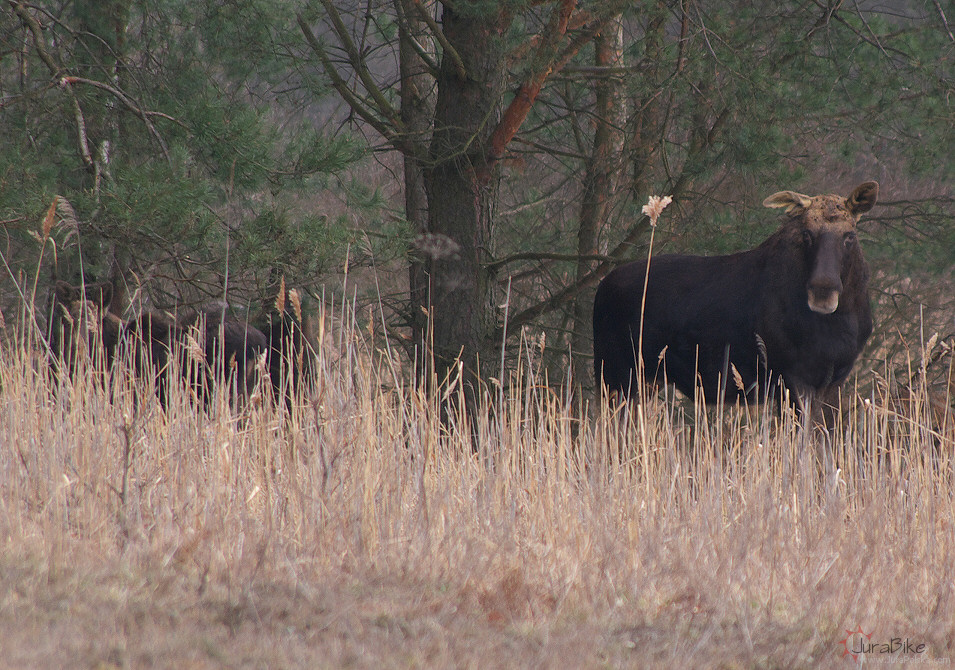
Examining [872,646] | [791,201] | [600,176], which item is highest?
[600,176]

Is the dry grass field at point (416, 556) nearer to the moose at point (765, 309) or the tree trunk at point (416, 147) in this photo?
the moose at point (765, 309)

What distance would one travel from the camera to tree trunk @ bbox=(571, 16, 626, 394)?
865cm

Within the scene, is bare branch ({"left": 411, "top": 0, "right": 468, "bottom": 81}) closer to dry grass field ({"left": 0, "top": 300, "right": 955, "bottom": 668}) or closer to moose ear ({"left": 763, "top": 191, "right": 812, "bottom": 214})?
moose ear ({"left": 763, "top": 191, "right": 812, "bottom": 214})

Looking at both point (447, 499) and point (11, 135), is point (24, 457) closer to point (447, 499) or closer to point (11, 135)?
point (447, 499)

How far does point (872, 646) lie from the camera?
2750 millimetres

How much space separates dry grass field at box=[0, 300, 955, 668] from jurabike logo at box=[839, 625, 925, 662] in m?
0.01

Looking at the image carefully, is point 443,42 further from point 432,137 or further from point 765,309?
point 765,309

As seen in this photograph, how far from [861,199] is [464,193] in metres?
2.79

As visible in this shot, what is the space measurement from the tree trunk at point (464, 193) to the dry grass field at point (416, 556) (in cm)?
297

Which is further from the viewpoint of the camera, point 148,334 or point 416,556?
point 148,334

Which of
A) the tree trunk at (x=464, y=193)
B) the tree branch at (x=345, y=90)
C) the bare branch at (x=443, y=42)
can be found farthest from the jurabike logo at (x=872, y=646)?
the tree branch at (x=345, y=90)

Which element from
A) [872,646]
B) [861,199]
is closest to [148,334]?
[861,199]

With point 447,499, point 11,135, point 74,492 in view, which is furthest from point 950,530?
point 11,135

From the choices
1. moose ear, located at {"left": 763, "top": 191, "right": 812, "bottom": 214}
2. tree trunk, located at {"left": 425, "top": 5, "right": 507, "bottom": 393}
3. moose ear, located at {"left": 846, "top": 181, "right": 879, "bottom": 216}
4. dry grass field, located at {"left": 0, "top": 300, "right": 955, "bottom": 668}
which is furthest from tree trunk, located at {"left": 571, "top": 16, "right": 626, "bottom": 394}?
dry grass field, located at {"left": 0, "top": 300, "right": 955, "bottom": 668}
